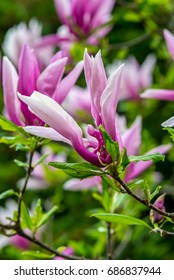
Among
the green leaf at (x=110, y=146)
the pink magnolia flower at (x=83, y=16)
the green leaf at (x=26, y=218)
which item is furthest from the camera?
the pink magnolia flower at (x=83, y=16)

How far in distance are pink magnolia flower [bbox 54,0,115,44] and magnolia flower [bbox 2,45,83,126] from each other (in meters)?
0.50

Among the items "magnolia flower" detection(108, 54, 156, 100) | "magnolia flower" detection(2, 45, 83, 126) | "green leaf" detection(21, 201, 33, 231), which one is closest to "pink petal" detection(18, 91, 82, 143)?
"magnolia flower" detection(2, 45, 83, 126)

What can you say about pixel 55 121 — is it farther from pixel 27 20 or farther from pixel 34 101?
pixel 27 20

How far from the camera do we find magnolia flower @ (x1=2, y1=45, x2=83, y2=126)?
2.48ft

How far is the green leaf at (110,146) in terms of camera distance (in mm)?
614

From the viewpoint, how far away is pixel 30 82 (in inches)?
30.0

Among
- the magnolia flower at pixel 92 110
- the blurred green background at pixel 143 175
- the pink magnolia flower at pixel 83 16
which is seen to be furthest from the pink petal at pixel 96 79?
the pink magnolia flower at pixel 83 16

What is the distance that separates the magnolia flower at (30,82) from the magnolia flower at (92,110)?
0.11 metres

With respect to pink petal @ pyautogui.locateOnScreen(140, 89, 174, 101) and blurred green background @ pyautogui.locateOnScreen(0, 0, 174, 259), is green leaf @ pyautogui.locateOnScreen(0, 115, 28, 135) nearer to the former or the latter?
pink petal @ pyautogui.locateOnScreen(140, 89, 174, 101)

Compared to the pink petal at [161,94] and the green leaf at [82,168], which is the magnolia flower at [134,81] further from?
the green leaf at [82,168]
